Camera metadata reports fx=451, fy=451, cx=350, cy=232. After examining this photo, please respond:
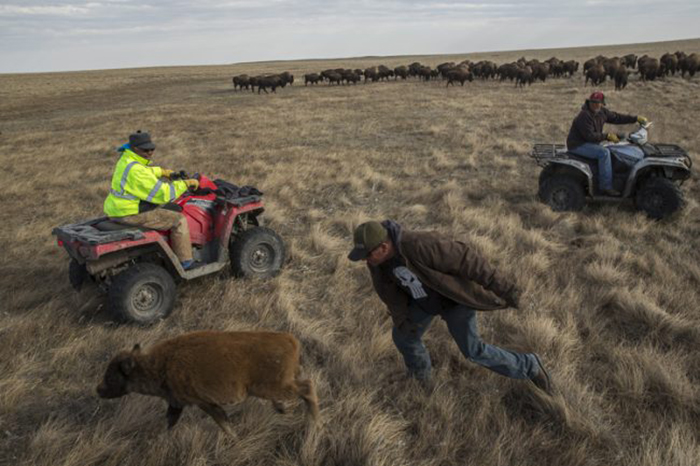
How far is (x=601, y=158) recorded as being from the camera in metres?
6.88

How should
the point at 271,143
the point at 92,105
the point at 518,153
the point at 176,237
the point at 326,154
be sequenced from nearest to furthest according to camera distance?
1. the point at 176,237
2. the point at 518,153
3. the point at 326,154
4. the point at 271,143
5. the point at 92,105

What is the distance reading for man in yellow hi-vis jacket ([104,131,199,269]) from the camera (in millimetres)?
4453

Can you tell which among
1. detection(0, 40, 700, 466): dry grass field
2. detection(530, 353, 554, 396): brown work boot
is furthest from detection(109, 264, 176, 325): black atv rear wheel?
detection(530, 353, 554, 396): brown work boot

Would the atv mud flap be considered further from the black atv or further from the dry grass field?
the black atv

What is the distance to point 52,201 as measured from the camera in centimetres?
927

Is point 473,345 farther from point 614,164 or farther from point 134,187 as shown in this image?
point 614,164

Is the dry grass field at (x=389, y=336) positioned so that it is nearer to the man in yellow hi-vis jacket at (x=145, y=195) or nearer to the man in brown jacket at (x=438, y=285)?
the man in brown jacket at (x=438, y=285)

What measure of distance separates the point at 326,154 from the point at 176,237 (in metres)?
8.20

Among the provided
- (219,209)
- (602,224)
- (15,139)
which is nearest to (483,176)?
(602,224)

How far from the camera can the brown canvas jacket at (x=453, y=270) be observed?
281 cm

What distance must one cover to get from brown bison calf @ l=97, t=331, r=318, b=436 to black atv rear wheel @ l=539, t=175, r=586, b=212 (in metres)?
6.07

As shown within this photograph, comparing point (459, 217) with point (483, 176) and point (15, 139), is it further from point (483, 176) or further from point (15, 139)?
point (15, 139)

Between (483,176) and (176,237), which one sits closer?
(176,237)

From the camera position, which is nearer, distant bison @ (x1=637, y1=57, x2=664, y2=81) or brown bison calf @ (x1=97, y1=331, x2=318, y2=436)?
brown bison calf @ (x1=97, y1=331, x2=318, y2=436)
